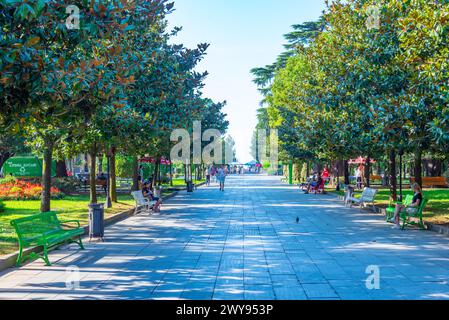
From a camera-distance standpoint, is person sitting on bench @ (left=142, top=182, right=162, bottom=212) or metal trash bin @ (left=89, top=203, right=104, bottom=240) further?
person sitting on bench @ (left=142, top=182, right=162, bottom=212)

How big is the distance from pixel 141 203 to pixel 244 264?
34.2 ft

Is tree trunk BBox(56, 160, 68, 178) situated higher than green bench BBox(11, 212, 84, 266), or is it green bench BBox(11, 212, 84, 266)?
tree trunk BBox(56, 160, 68, 178)

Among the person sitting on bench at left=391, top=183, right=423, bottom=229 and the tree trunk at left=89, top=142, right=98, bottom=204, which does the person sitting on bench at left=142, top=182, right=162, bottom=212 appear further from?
the person sitting on bench at left=391, top=183, right=423, bottom=229

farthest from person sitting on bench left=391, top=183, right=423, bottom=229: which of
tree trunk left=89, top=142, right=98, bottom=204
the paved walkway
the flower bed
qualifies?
the flower bed

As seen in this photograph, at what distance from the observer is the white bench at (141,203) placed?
1897 centimetres

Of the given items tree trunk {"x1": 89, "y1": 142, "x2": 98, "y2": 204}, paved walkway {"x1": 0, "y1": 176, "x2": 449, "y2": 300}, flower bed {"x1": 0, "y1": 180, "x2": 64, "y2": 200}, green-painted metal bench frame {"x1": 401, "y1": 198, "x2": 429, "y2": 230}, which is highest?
tree trunk {"x1": 89, "y1": 142, "x2": 98, "y2": 204}

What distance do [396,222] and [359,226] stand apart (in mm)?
1054

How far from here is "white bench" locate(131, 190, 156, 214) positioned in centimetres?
1897

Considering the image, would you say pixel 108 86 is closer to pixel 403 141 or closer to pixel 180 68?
pixel 403 141

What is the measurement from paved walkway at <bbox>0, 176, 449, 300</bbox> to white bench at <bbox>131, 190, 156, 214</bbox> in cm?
324

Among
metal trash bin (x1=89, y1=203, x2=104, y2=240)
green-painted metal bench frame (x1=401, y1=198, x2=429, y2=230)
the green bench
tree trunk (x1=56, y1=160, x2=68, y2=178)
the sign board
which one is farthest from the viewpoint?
the sign board

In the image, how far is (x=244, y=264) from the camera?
30.6ft

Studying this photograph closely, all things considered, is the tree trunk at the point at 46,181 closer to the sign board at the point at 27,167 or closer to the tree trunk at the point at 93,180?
the tree trunk at the point at 93,180

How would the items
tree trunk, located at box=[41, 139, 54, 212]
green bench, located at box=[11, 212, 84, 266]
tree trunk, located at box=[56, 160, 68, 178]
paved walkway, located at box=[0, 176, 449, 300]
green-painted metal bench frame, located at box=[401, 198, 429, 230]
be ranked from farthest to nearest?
tree trunk, located at box=[56, 160, 68, 178] < green-painted metal bench frame, located at box=[401, 198, 429, 230] < tree trunk, located at box=[41, 139, 54, 212] < green bench, located at box=[11, 212, 84, 266] < paved walkway, located at box=[0, 176, 449, 300]
